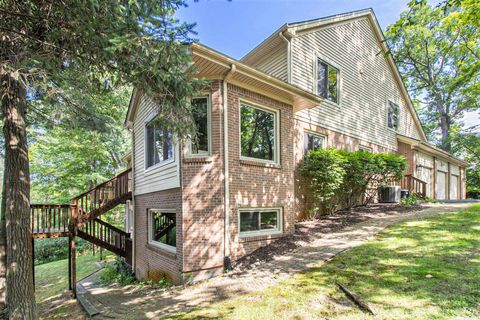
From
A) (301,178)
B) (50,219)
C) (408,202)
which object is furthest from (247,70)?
(408,202)

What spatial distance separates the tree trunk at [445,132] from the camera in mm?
26364

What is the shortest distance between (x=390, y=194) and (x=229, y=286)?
1084 cm

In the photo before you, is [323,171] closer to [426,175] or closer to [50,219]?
[50,219]

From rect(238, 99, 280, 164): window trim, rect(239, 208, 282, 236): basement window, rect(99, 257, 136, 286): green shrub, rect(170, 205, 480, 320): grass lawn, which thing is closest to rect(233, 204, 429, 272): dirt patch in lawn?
rect(239, 208, 282, 236): basement window

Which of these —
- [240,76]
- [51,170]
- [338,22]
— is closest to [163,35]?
[240,76]

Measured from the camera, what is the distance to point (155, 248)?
8.66 meters

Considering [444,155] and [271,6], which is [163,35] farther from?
[444,155]

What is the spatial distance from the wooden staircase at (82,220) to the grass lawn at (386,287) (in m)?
7.33

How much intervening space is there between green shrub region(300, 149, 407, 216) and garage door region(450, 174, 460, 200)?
11587 millimetres

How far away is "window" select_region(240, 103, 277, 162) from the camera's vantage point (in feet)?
25.6

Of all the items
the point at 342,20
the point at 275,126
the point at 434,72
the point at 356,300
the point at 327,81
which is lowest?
the point at 356,300

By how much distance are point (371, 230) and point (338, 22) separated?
30.7 ft

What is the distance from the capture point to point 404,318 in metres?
3.82

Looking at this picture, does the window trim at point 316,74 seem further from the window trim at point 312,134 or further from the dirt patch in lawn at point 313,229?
the dirt patch in lawn at point 313,229
